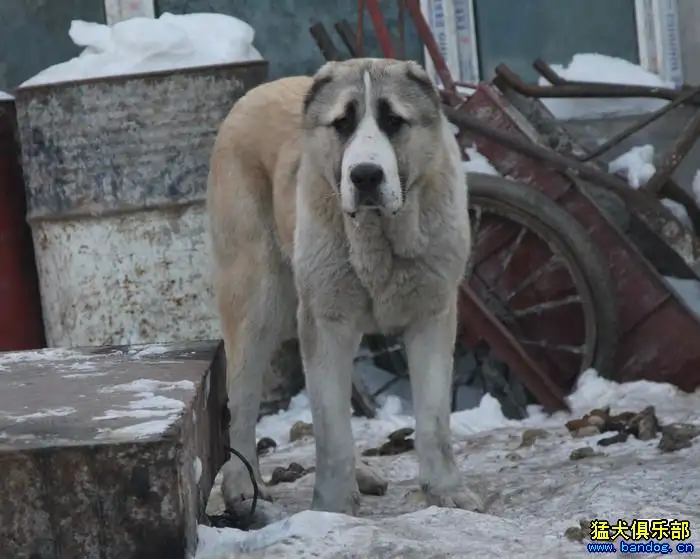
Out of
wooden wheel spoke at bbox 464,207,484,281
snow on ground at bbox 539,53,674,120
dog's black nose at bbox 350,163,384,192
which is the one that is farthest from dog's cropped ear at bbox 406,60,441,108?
snow on ground at bbox 539,53,674,120

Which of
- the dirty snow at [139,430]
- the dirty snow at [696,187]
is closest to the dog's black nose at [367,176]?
the dirty snow at [139,430]

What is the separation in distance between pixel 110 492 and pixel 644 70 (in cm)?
461

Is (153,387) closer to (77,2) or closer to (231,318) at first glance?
(231,318)

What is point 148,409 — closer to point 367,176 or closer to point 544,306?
point 367,176

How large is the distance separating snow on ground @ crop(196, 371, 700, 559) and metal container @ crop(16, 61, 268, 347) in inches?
27.2

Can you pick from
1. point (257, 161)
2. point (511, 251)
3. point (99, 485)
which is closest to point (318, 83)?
point (257, 161)

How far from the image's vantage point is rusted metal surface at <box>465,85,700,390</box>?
489 cm

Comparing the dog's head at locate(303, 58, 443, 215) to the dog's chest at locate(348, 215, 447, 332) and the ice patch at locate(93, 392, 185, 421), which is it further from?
the ice patch at locate(93, 392, 185, 421)

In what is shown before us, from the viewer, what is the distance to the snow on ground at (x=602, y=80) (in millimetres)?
6098

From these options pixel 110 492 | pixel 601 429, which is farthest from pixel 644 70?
pixel 110 492

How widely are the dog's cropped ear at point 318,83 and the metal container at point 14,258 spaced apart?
2.76 m

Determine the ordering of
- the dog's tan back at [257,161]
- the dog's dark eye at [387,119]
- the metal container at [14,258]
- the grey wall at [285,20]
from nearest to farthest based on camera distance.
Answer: the dog's dark eye at [387,119] → the dog's tan back at [257,161] → the metal container at [14,258] → the grey wall at [285,20]

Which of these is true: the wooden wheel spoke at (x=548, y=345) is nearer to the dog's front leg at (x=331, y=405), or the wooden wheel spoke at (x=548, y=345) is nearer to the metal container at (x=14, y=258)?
the dog's front leg at (x=331, y=405)

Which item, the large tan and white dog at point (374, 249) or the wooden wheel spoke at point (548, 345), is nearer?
the large tan and white dog at point (374, 249)
